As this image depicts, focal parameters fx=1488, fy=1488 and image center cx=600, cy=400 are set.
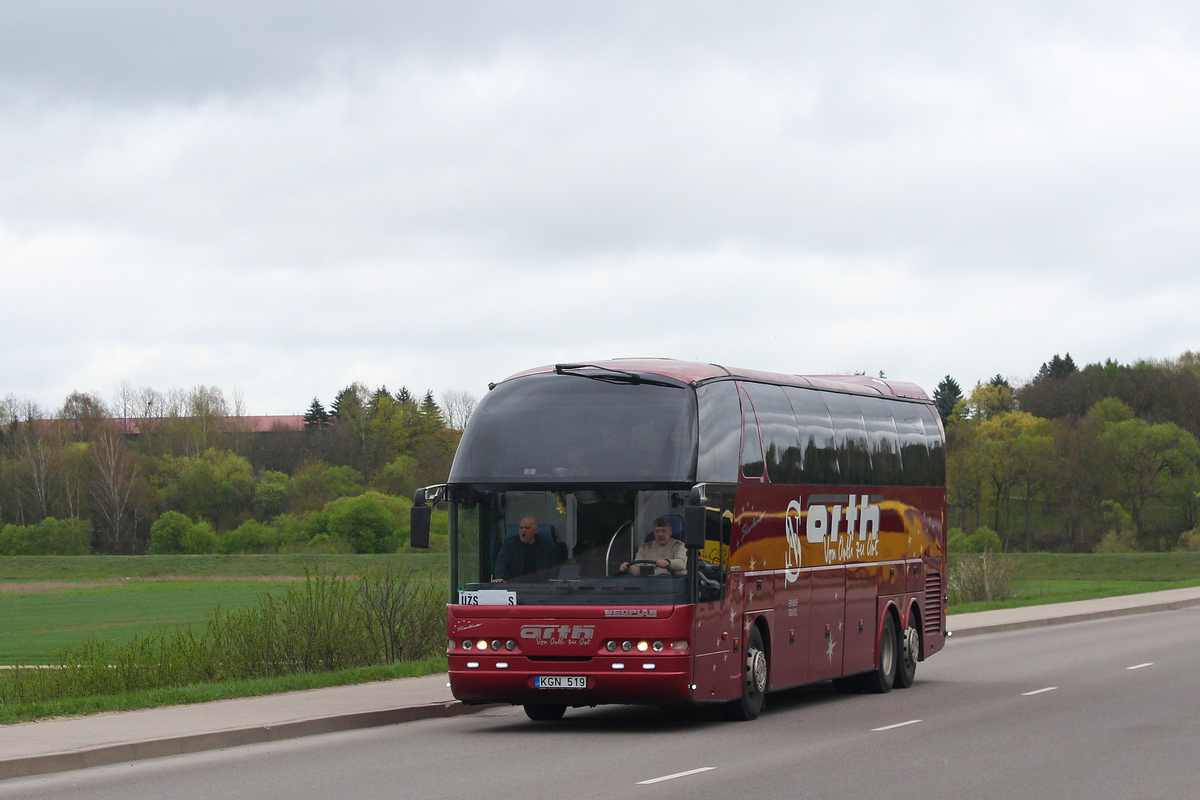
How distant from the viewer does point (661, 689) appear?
44.1 feet

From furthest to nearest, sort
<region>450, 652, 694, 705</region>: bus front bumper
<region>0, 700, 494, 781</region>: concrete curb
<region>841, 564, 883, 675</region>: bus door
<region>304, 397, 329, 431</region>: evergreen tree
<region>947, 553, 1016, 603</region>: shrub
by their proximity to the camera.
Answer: <region>304, 397, 329, 431</region>: evergreen tree
<region>947, 553, 1016, 603</region>: shrub
<region>841, 564, 883, 675</region>: bus door
<region>450, 652, 694, 705</region>: bus front bumper
<region>0, 700, 494, 781</region>: concrete curb

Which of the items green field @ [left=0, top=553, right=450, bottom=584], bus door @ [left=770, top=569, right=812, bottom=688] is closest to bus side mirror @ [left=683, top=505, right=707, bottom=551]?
bus door @ [left=770, top=569, right=812, bottom=688]

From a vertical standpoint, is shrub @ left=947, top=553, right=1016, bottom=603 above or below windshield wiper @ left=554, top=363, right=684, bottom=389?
below

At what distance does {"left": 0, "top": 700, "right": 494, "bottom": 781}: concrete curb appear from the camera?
37.4 feet

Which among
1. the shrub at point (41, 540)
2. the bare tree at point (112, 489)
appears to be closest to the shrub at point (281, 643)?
the shrub at point (41, 540)

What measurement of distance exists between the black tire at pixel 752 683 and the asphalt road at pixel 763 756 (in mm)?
204

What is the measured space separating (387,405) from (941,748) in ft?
414

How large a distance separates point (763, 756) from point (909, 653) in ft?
26.5

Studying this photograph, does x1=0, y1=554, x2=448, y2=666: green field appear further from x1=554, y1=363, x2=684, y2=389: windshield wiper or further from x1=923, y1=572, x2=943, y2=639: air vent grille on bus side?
x1=554, y1=363, x2=684, y2=389: windshield wiper

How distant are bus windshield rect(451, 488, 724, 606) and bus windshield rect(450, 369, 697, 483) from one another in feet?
0.68

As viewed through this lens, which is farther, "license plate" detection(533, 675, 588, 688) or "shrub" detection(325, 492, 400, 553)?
"shrub" detection(325, 492, 400, 553)

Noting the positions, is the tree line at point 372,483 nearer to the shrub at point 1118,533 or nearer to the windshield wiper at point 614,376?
the shrub at point 1118,533

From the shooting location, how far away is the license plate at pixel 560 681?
13609 millimetres

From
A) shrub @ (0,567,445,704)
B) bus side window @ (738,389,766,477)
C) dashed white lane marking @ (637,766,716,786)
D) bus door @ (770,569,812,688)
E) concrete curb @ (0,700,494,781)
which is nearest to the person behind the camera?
dashed white lane marking @ (637,766,716,786)
